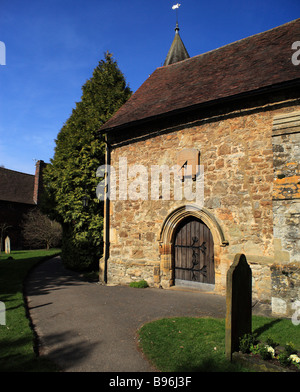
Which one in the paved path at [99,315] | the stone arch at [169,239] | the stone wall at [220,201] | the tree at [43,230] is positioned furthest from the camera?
the tree at [43,230]

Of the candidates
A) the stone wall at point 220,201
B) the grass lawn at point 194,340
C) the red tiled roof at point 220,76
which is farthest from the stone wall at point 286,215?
the red tiled roof at point 220,76

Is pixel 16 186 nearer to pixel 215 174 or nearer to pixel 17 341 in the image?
pixel 215 174

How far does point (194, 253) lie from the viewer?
8289 millimetres

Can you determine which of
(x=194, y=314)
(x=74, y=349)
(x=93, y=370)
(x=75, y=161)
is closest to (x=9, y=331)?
(x=74, y=349)

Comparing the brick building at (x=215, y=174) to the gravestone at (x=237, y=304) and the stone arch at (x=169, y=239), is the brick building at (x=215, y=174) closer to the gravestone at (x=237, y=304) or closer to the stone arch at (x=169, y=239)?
the stone arch at (x=169, y=239)

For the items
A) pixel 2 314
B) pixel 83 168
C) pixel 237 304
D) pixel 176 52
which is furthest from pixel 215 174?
pixel 176 52

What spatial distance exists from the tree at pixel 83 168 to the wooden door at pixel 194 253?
531cm

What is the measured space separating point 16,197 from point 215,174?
83.8ft

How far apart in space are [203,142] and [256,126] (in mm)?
1602

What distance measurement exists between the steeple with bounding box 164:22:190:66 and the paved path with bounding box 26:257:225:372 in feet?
46.0

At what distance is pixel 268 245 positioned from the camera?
667cm

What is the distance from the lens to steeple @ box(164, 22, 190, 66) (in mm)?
16078

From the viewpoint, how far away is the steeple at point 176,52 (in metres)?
16.1
